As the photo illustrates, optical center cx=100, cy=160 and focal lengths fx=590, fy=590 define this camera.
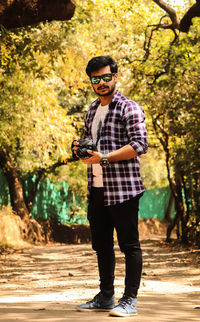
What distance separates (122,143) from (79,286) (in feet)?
11.1

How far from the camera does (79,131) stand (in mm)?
19766

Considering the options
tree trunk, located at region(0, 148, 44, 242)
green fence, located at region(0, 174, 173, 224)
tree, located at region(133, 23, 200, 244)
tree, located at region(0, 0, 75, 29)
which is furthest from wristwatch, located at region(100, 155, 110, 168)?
Result: green fence, located at region(0, 174, 173, 224)

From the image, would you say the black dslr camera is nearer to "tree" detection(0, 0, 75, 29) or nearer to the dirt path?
the dirt path

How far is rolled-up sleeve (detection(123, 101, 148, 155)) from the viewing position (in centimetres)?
450

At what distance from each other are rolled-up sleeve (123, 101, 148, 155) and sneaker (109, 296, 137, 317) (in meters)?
1.13

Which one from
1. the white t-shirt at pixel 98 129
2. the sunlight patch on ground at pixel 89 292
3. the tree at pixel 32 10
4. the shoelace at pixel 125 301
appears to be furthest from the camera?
the tree at pixel 32 10

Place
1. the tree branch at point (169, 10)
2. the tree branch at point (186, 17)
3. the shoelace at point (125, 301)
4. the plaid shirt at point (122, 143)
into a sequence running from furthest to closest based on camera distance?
the tree branch at point (169, 10) < the tree branch at point (186, 17) < the plaid shirt at point (122, 143) < the shoelace at point (125, 301)

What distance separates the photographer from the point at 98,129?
187 inches

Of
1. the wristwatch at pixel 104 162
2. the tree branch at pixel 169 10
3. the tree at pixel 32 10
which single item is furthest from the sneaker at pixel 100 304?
the tree branch at pixel 169 10

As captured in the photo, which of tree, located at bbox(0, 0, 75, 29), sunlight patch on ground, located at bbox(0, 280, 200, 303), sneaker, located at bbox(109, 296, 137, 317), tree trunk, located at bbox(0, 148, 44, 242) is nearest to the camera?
sneaker, located at bbox(109, 296, 137, 317)

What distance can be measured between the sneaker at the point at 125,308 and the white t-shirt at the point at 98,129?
0.92 metres

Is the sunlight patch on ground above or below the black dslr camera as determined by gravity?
below

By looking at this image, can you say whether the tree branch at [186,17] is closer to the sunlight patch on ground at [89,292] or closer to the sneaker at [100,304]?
the sunlight patch on ground at [89,292]

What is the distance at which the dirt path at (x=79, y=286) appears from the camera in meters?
4.37
